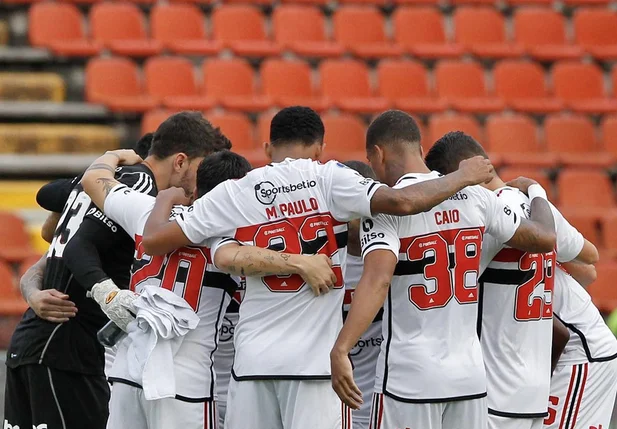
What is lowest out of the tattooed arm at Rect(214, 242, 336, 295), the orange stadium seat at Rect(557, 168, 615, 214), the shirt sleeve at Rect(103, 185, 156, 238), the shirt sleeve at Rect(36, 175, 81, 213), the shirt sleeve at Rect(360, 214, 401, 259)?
the tattooed arm at Rect(214, 242, 336, 295)

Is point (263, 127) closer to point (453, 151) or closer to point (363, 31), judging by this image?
point (363, 31)

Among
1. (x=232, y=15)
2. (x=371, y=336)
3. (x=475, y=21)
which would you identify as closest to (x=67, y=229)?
(x=371, y=336)

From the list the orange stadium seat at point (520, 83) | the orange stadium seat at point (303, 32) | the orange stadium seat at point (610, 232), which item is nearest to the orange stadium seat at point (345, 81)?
the orange stadium seat at point (303, 32)

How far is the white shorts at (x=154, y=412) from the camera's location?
15.1ft

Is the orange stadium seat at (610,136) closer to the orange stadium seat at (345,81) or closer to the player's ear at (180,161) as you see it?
the orange stadium seat at (345,81)

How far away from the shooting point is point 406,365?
14.9 feet

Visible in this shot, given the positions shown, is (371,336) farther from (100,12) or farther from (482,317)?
(100,12)

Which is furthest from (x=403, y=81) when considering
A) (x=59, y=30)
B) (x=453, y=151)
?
(x=453, y=151)

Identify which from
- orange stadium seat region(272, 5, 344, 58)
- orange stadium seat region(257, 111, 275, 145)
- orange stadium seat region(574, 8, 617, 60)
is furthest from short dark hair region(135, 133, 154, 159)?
orange stadium seat region(574, 8, 617, 60)

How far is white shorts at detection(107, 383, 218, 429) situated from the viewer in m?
4.59

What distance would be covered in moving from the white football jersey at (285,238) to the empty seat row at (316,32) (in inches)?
335

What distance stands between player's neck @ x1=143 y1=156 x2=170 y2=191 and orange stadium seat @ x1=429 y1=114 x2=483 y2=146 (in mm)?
6812

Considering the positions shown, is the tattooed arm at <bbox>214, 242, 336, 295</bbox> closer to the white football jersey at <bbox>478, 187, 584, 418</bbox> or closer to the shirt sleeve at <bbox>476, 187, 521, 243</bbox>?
the shirt sleeve at <bbox>476, 187, 521, 243</bbox>

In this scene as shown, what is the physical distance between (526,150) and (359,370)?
781 centimetres
